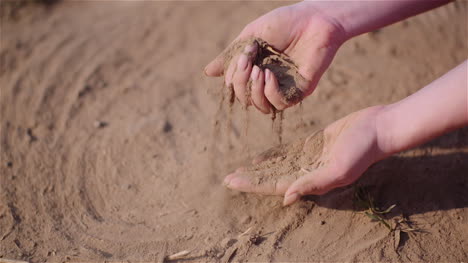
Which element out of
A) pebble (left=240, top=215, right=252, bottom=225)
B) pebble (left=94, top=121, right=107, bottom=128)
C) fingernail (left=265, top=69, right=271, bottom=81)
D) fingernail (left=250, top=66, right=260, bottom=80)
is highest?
fingernail (left=250, top=66, right=260, bottom=80)

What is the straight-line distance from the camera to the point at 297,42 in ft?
8.63

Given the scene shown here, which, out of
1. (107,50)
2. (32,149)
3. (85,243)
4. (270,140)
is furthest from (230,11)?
(85,243)

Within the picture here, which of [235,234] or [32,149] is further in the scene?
[32,149]

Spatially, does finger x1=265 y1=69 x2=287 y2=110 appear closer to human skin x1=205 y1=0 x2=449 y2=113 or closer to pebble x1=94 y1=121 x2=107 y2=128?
human skin x1=205 y1=0 x2=449 y2=113

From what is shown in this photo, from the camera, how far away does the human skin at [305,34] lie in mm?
2402

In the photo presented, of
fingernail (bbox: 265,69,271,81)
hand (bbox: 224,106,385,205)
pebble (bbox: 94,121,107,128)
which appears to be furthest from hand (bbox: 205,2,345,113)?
pebble (bbox: 94,121,107,128)

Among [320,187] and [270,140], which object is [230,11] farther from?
[320,187]

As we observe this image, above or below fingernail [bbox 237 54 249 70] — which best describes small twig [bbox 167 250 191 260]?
below

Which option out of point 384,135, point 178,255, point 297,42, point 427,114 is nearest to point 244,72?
point 297,42

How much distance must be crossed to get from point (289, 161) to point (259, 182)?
23 cm

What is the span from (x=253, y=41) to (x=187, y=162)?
1012 millimetres

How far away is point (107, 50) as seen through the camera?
3.85 meters

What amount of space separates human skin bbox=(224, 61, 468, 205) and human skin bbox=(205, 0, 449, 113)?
38 cm

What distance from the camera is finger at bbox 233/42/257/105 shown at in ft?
7.79
